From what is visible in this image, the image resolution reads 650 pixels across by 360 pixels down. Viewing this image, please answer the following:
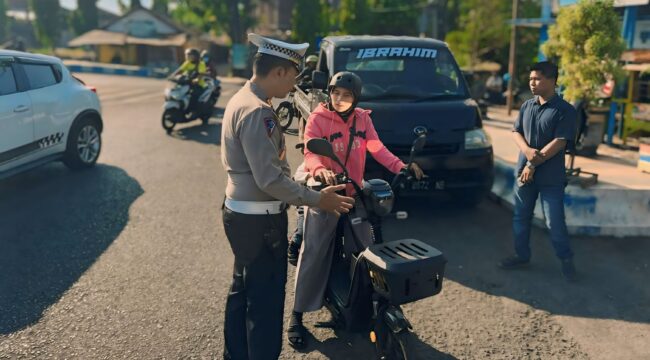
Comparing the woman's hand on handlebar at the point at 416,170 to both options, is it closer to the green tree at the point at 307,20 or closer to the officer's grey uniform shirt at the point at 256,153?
the officer's grey uniform shirt at the point at 256,153

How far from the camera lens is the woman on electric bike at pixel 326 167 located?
3582 millimetres

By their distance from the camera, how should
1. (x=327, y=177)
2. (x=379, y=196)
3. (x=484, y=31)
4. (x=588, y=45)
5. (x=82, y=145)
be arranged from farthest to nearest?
(x=484, y=31)
(x=82, y=145)
(x=588, y=45)
(x=379, y=196)
(x=327, y=177)

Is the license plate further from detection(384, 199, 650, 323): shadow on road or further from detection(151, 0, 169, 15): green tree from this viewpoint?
detection(151, 0, 169, 15): green tree

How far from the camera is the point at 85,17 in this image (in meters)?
63.9

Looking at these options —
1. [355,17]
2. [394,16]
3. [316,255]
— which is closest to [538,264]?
[316,255]

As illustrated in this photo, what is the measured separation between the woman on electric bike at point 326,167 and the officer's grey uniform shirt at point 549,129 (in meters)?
1.74

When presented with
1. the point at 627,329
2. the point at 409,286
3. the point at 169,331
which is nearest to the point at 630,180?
the point at 627,329

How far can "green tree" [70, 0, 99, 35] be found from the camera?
6394cm

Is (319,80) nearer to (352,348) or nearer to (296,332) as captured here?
(296,332)

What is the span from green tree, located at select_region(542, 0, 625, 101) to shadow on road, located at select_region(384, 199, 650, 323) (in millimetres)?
2601

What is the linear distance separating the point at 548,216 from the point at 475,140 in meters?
1.50

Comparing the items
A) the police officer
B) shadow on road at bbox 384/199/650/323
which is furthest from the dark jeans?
the police officer

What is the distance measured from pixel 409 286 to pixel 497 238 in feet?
10.8

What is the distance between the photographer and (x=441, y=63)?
6977 millimetres
